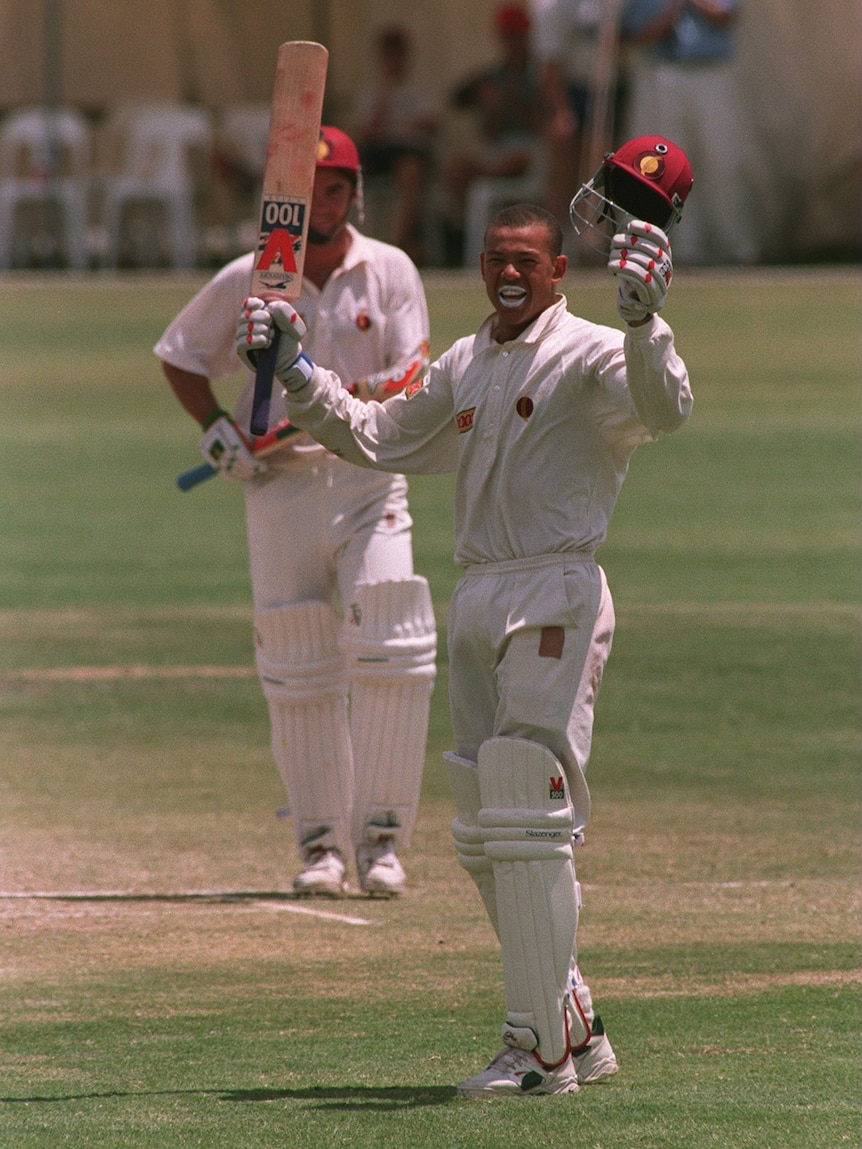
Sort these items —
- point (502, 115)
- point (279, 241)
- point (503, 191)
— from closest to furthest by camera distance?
point (279, 241) < point (502, 115) < point (503, 191)

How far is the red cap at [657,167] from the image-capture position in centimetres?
413

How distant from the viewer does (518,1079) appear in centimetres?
409

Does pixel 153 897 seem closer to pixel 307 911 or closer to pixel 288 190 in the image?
pixel 307 911

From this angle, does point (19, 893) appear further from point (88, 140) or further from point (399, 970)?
point (88, 140)

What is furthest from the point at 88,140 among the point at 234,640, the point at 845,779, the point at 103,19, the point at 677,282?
the point at 845,779

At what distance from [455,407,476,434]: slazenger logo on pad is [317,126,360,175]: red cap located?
67.8 inches

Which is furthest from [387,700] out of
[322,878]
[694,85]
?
[694,85]

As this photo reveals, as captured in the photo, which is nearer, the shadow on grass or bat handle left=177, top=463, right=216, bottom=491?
the shadow on grass

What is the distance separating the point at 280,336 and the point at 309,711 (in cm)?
178

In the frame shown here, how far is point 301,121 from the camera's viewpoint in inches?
191

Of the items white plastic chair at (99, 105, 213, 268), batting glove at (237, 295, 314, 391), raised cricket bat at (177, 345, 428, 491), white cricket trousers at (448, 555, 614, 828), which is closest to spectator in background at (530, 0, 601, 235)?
white plastic chair at (99, 105, 213, 268)

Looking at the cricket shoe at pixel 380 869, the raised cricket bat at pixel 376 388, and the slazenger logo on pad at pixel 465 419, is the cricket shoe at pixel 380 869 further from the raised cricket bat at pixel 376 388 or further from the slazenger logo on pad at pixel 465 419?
the slazenger logo on pad at pixel 465 419

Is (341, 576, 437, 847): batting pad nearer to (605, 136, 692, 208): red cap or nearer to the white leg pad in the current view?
the white leg pad

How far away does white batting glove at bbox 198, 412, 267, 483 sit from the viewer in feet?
19.6
